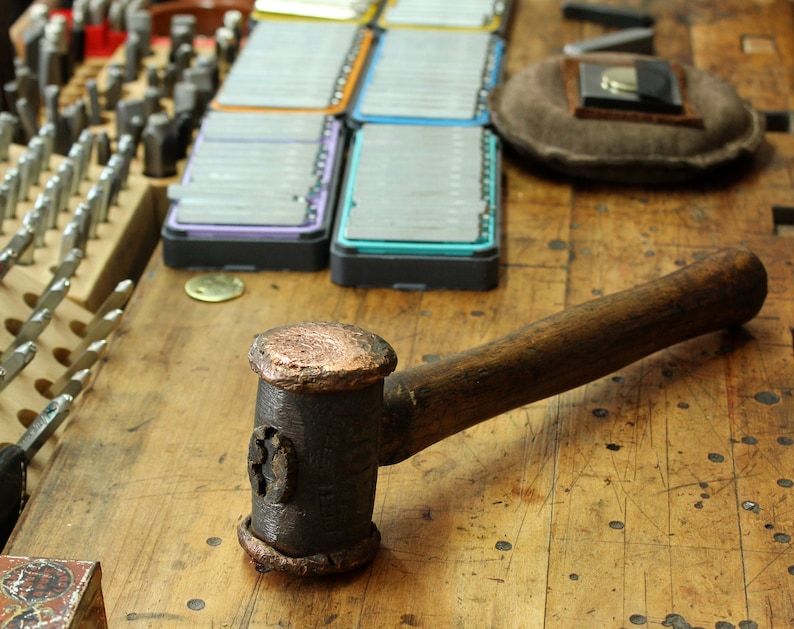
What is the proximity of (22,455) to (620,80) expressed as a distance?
1546 mm

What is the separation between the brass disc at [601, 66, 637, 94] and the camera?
7.97 feet

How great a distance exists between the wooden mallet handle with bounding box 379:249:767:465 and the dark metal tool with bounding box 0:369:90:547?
49cm

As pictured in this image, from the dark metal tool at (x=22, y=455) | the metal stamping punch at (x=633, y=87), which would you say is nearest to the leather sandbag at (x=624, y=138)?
the metal stamping punch at (x=633, y=87)

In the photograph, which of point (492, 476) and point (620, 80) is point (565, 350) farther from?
point (620, 80)

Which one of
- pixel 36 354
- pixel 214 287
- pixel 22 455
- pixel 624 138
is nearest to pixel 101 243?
pixel 214 287

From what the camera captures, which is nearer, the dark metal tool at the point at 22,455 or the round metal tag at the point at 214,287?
the dark metal tool at the point at 22,455

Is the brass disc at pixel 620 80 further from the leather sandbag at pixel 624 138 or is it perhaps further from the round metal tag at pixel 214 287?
the round metal tag at pixel 214 287

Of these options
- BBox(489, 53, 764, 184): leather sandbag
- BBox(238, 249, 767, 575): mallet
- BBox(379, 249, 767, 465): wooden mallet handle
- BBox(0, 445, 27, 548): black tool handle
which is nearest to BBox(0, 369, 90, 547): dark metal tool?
BBox(0, 445, 27, 548): black tool handle

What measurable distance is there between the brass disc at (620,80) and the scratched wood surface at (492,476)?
357 mm

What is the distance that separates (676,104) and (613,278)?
1.68ft

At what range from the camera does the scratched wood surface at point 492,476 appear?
4.46ft

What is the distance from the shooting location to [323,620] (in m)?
1.33

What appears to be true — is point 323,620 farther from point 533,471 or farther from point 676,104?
point 676,104

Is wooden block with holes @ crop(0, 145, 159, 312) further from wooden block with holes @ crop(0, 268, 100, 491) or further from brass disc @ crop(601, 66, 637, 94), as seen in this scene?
brass disc @ crop(601, 66, 637, 94)
